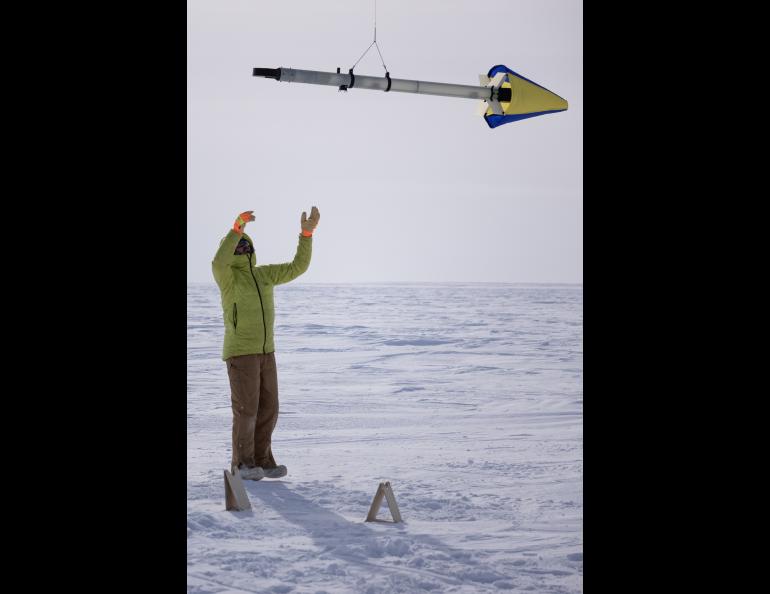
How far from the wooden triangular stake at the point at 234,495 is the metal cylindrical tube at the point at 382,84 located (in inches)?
103

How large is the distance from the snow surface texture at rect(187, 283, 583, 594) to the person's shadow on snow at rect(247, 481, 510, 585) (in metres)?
0.01

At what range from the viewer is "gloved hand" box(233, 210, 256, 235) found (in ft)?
21.9

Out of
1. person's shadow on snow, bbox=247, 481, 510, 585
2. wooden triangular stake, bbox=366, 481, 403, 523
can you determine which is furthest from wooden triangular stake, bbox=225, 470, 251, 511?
wooden triangular stake, bbox=366, 481, 403, 523

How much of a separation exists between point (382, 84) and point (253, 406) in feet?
8.34

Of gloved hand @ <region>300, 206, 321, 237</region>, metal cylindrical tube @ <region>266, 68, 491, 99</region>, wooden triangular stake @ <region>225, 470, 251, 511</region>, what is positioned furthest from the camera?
gloved hand @ <region>300, 206, 321, 237</region>

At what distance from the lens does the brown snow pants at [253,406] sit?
22.4 ft

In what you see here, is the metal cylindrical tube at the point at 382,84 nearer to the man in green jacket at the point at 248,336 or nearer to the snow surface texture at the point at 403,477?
the man in green jacket at the point at 248,336

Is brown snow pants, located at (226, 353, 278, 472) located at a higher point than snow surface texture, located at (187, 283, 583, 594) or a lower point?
higher

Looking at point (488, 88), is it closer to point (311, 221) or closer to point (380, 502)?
point (311, 221)

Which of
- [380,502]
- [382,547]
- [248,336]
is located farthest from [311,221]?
[382,547]

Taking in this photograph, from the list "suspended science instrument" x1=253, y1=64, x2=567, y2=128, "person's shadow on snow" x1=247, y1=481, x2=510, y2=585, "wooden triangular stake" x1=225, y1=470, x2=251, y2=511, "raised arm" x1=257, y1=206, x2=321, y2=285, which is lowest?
"person's shadow on snow" x1=247, y1=481, x2=510, y2=585

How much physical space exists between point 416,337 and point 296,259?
13.9 meters

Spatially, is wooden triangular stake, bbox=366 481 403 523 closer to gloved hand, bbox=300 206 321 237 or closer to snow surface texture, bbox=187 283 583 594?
snow surface texture, bbox=187 283 583 594
